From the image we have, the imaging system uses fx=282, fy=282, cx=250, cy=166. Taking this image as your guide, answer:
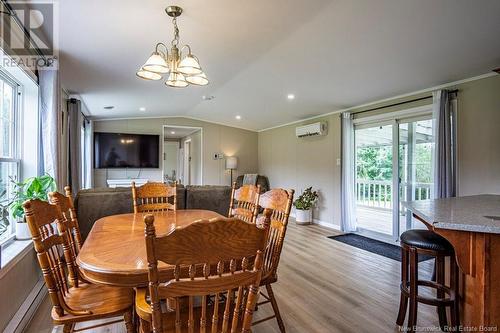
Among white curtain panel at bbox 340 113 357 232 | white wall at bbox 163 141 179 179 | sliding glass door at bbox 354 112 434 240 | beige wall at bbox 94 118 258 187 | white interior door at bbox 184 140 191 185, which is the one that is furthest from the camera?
white wall at bbox 163 141 179 179

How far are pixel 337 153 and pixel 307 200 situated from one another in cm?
121

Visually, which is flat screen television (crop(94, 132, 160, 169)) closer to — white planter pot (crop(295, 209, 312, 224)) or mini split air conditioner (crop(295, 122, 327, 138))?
mini split air conditioner (crop(295, 122, 327, 138))

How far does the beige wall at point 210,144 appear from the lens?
23.9 feet

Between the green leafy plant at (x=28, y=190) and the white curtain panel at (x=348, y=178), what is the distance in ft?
14.6

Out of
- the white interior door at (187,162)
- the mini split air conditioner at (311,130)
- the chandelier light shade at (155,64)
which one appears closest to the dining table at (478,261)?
the chandelier light shade at (155,64)

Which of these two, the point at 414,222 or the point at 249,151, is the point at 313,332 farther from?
the point at 249,151

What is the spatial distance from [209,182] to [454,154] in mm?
5885

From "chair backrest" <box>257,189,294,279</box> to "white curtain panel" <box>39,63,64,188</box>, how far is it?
2.26 metres

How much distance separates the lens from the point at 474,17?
238 cm

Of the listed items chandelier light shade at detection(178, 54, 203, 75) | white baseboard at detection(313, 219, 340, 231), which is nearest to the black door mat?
white baseboard at detection(313, 219, 340, 231)

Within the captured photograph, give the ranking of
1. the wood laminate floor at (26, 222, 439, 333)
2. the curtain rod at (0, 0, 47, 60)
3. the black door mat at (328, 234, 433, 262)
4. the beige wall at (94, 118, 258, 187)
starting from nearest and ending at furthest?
the curtain rod at (0, 0, 47, 60) → the wood laminate floor at (26, 222, 439, 333) → the black door mat at (328, 234, 433, 262) → the beige wall at (94, 118, 258, 187)

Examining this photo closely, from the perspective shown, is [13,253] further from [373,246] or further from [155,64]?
[373,246]

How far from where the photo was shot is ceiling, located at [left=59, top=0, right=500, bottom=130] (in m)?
2.37

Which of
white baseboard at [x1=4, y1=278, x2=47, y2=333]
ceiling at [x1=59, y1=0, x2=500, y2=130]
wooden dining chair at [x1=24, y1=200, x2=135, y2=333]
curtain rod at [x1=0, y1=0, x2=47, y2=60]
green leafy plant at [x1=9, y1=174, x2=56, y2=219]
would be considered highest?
ceiling at [x1=59, y1=0, x2=500, y2=130]
